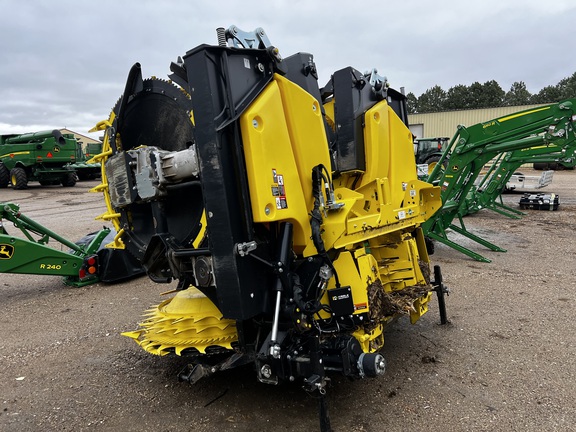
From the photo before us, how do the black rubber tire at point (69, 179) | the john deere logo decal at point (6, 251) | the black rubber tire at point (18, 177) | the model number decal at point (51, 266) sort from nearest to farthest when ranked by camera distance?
1. the john deere logo decal at point (6, 251)
2. the model number decal at point (51, 266)
3. the black rubber tire at point (18, 177)
4. the black rubber tire at point (69, 179)

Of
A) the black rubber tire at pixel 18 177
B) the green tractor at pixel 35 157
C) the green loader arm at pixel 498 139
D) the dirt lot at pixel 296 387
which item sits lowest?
the dirt lot at pixel 296 387

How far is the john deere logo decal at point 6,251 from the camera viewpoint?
5008 millimetres

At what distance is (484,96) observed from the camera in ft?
194

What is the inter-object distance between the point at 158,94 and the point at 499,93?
64.7m

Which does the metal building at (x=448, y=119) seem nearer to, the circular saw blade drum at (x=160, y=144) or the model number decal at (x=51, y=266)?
the model number decal at (x=51, y=266)

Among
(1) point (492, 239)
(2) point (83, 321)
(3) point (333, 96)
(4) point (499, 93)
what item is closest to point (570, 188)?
(1) point (492, 239)

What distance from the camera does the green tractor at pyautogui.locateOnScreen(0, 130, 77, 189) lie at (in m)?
18.0

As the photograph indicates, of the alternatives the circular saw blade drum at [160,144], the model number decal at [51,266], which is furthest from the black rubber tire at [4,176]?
the circular saw blade drum at [160,144]

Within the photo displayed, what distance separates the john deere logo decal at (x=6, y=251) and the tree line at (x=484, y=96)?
55.3m

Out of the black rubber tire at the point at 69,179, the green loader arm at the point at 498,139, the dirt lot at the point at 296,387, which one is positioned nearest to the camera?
the dirt lot at the point at 296,387

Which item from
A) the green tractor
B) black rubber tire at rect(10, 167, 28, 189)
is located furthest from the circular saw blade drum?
black rubber tire at rect(10, 167, 28, 189)

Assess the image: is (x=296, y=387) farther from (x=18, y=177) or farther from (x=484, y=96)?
(x=484, y=96)

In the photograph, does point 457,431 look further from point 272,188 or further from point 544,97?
point 544,97

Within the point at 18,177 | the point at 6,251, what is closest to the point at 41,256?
the point at 6,251
